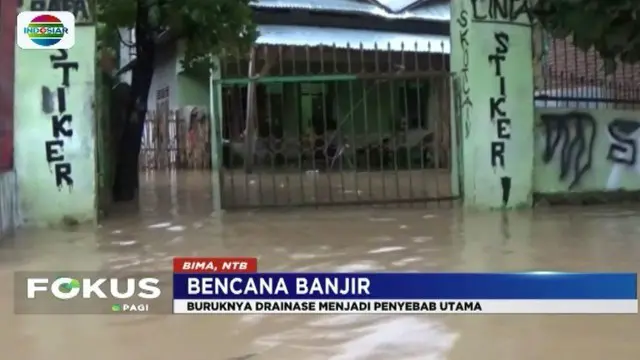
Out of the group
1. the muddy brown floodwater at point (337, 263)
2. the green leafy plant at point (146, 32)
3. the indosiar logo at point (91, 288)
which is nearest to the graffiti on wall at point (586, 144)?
the muddy brown floodwater at point (337, 263)

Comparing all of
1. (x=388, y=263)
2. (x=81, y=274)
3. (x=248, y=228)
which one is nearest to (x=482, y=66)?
(x=248, y=228)

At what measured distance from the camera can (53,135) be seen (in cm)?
879

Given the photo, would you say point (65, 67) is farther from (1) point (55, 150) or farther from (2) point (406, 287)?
(2) point (406, 287)

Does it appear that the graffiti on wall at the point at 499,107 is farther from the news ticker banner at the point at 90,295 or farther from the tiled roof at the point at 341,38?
the tiled roof at the point at 341,38

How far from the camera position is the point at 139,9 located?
36.7 feet

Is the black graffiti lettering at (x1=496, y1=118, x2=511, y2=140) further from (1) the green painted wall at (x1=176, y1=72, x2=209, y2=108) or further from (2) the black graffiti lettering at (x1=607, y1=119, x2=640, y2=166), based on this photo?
(1) the green painted wall at (x1=176, y1=72, x2=209, y2=108)

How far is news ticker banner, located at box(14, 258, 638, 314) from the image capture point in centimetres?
457

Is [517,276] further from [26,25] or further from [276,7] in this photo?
[276,7]

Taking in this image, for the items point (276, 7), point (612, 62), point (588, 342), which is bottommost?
point (588, 342)

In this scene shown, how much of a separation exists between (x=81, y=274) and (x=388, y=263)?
85.5 inches

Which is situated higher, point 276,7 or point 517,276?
point 276,7

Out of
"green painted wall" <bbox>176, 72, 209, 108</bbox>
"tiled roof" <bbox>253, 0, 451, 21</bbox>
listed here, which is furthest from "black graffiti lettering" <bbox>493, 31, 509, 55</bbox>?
"green painted wall" <bbox>176, 72, 209, 108</bbox>

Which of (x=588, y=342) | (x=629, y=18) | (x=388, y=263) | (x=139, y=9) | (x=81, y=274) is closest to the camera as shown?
(x=588, y=342)

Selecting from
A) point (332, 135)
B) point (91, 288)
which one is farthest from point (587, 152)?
point (91, 288)
